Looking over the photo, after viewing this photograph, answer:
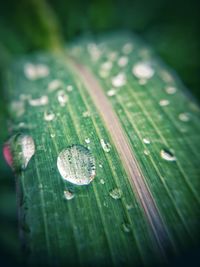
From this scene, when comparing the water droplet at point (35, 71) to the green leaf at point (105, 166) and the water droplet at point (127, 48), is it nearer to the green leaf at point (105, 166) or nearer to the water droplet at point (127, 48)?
the green leaf at point (105, 166)

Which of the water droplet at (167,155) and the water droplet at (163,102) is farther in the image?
the water droplet at (163,102)

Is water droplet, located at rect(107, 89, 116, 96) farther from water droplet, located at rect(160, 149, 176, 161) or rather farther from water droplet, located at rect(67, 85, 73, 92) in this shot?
water droplet, located at rect(160, 149, 176, 161)

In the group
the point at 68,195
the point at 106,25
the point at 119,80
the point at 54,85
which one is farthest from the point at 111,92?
the point at 106,25

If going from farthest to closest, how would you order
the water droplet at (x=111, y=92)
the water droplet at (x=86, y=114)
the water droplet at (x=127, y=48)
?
the water droplet at (x=127, y=48)
the water droplet at (x=111, y=92)
the water droplet at (x=86, y=114)

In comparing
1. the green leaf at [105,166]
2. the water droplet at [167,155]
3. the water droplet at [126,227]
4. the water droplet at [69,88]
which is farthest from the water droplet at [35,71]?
the water droplet at [126,227]

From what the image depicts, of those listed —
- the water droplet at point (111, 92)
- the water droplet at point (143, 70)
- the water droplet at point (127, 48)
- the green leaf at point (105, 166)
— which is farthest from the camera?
the water droplet at point (127, 48)

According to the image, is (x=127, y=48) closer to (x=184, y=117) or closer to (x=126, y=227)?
(x=184, y=117)

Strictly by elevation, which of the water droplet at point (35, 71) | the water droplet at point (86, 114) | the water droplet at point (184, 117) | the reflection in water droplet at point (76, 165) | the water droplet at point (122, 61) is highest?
the water droplet at point (35, 71)

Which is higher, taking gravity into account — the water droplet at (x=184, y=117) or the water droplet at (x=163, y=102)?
the water droplet at (x=163, y=102)
